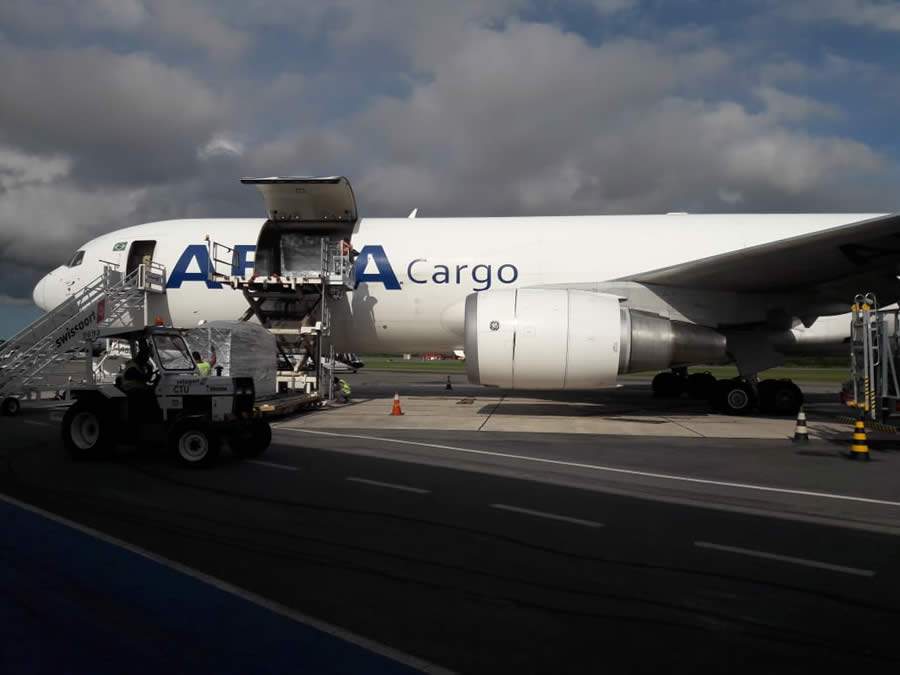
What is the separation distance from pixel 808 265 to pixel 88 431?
11.6m

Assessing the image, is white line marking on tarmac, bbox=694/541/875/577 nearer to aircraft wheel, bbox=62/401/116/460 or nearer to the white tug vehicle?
the white tug vehicle

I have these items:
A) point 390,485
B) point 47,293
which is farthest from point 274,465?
point 47,293

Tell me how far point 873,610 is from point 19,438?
10524 millimetres

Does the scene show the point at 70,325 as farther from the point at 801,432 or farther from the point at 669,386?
the point at 669,386

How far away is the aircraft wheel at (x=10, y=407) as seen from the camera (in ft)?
42.3

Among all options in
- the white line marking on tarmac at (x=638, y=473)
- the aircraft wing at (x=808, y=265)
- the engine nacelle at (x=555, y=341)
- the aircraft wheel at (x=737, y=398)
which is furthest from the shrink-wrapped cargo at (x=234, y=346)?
the aircraft wheel at (x=737, y=398)

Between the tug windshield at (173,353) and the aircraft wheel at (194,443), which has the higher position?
the tug windshield at (173,353)

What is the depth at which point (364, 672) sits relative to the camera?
2809 millimetres

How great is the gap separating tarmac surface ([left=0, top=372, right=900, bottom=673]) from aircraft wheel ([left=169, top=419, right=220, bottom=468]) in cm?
16

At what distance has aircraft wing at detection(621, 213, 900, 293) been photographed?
10664mm

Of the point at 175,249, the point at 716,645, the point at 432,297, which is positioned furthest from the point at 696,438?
the point at 175,249

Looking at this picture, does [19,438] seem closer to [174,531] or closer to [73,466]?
[73,466]

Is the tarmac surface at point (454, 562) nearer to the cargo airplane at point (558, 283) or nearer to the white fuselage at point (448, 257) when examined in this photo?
the cargo airplane at point (558, 283)

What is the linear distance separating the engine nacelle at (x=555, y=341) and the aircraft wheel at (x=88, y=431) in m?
5.61
